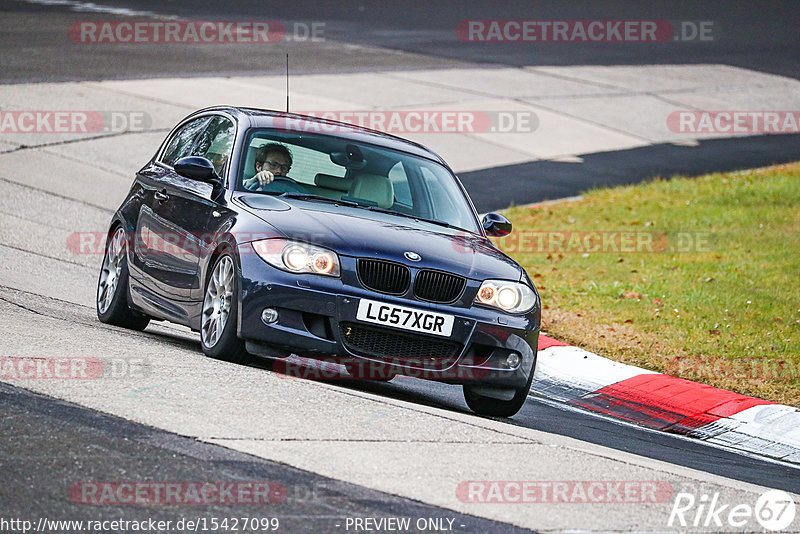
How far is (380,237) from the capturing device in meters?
7.82

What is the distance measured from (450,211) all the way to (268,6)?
28348mm

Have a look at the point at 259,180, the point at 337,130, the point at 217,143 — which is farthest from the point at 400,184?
the point at 217,143

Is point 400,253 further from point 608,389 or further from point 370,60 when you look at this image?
point 370,60

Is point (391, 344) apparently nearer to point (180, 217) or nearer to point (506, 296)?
point (506, 296)

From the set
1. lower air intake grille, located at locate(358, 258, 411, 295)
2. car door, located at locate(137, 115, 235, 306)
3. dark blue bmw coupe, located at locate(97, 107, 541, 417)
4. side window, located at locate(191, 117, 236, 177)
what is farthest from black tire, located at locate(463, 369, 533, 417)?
side window, located at locate(191, 117, 236, 177)

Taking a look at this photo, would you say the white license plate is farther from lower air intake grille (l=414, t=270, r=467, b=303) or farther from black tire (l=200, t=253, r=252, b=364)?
black tire (l=200, t=253, r=252, b=364)

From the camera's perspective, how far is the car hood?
301 inches

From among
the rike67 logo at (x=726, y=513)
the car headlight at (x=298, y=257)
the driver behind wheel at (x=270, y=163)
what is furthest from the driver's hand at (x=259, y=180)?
the rike67 logo at (x=726, y=513)

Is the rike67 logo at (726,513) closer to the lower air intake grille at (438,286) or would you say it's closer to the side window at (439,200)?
the lower air intake grille at (438,286)

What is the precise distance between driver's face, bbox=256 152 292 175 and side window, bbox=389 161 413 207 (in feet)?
2.34

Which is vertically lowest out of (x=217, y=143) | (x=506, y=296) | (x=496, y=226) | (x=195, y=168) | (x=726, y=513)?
(x=726, y=513)

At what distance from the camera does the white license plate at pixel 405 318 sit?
750cm

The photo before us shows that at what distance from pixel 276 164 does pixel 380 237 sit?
3.95ft

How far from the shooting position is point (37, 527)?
4.85 m
